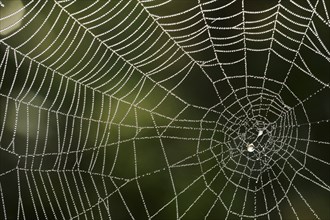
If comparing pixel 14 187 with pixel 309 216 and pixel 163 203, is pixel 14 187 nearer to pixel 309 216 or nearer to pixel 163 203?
pixel 163 203

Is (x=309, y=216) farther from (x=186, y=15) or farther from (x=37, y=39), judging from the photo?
(x=37, y=39)

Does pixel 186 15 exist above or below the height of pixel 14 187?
above

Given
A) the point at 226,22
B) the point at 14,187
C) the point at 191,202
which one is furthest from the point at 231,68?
the point at 14,187

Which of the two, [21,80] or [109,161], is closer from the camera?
[109,161]

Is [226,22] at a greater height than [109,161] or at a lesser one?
greater

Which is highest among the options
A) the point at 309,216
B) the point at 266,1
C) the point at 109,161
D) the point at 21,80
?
the point at 266,1

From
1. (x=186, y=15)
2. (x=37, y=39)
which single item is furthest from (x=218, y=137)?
(x=37, y=39)

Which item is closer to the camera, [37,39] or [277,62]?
[37,39]

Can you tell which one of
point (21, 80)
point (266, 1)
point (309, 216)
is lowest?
point (309, 216)

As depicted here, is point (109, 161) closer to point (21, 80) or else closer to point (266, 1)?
point (21, 80)
